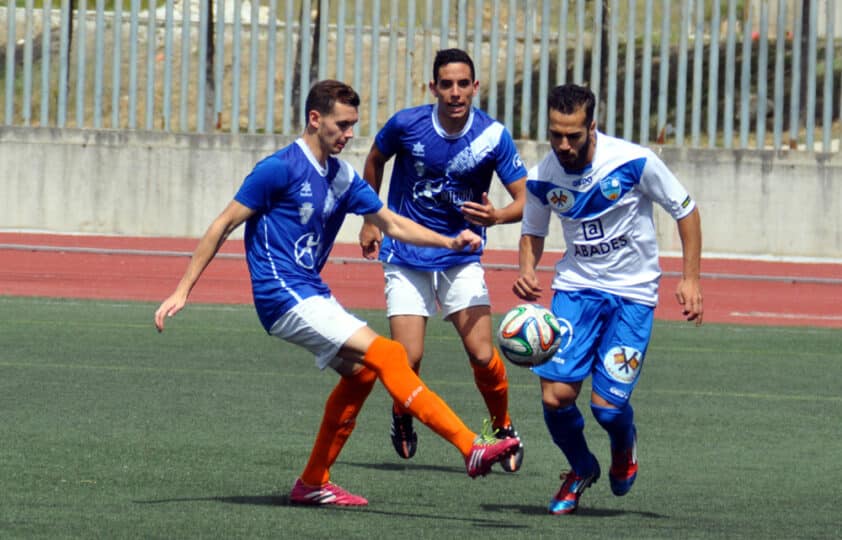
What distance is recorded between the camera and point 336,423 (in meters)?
6.93

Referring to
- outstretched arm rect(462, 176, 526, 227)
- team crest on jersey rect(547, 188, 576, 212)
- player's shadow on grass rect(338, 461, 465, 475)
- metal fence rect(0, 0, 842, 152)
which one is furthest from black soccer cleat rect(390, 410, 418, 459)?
metal fence rect(0, 0, 842, 152)

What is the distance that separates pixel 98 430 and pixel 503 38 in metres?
14.0

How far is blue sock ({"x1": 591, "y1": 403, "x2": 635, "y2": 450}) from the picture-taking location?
6.80 m

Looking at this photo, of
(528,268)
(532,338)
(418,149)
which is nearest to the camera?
(532,338)

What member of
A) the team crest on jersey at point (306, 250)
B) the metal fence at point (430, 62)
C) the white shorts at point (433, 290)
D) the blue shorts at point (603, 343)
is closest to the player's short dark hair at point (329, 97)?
the team crest on jersey at point (306, 250)

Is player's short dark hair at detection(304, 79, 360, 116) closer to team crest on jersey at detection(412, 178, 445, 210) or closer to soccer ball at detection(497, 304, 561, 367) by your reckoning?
soccer ball at detection(497, 304, 561, 367)

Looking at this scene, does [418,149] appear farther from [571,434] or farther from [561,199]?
[571,434]

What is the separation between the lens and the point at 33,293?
56.3ft

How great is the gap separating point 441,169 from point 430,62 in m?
13.6

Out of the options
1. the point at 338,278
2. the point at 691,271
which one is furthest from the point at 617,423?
the point at 338,278

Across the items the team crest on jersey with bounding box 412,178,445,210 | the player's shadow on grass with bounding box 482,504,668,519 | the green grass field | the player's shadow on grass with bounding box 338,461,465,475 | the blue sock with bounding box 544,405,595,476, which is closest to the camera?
the green grass field

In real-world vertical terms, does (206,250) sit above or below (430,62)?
below

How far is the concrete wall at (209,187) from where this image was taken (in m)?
21.3

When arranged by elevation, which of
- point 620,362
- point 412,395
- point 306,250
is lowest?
point 412,395
